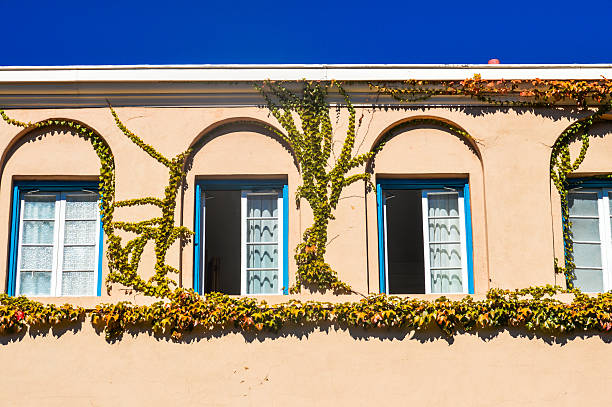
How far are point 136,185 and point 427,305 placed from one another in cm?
418

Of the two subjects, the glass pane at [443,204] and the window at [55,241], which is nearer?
the window at [55,241]

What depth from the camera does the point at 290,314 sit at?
30.8 feet

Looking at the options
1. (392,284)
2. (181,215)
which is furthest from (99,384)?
(392,284)

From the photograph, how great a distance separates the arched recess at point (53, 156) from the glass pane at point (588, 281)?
646cm

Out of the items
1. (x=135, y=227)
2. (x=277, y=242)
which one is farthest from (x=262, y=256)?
(x=135, y=227)

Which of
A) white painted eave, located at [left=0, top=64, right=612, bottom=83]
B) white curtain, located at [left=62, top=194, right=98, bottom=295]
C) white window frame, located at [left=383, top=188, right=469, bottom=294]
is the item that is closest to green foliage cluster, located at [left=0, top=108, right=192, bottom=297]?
white curtain, located at [left=62, top=194, right=98, bottom=295]

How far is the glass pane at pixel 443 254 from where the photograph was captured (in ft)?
33.4

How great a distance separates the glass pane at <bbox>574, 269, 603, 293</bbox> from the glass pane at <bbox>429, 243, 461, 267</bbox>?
1.64 metres

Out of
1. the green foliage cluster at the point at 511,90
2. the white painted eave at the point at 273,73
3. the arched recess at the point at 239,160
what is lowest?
the arched recess at the point at 239,160

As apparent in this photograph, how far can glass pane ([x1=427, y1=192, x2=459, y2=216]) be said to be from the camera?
10.3 metres

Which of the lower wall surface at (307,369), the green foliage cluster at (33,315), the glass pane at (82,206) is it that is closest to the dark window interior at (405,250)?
the lower wall surface at (307,369)

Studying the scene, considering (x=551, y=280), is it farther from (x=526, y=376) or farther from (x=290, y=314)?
(x=290, y=314)

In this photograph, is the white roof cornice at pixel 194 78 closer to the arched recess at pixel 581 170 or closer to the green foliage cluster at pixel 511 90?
the green foliage cluster at pixel 511 90

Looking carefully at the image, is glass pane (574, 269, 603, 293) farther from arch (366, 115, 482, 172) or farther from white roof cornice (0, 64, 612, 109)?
white roof cornice (0, 64, 612, 109)
